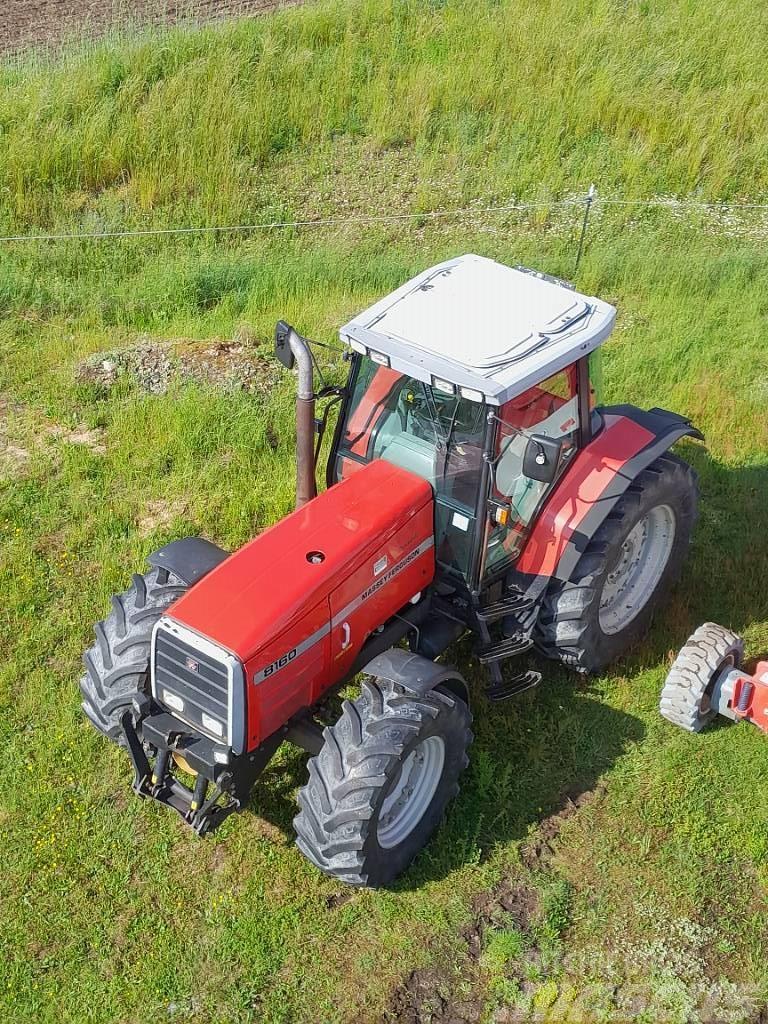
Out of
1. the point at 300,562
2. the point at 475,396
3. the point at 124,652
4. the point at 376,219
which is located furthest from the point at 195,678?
the point at 376,219

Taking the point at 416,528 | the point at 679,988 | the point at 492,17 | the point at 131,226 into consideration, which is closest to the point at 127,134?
the point at 131,226

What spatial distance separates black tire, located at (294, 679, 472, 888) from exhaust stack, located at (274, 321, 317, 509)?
1292mm

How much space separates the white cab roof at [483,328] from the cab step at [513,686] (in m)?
1.71

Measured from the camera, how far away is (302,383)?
548 cm

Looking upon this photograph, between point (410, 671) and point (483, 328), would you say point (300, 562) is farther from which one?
point (483, 328)

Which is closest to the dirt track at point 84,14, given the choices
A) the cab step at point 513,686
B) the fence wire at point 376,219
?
the fence wire at point 376,219

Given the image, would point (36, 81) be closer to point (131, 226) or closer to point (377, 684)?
point (131, 226)

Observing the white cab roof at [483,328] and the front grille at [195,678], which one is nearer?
the front grille at [195,678]

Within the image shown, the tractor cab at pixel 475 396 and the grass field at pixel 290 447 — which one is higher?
the tractor cab at pixel 475 396

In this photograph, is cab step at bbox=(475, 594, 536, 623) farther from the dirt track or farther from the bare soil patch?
the dirt track

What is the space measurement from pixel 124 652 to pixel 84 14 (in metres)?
11.0

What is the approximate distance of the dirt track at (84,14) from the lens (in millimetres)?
13062

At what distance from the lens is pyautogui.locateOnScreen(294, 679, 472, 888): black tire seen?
4.91 metres

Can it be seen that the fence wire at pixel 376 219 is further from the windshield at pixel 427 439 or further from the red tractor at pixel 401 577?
the windshield at pixel 427 439
